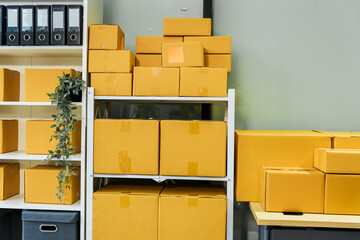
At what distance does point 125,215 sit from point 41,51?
49.9 inches

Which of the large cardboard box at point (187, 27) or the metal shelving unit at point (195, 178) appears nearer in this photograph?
the metal shelving unit at point (195, 178)

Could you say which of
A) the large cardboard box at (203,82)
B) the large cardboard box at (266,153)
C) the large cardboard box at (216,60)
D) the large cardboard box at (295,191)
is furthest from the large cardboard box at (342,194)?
the large cardboard box at (216,60)

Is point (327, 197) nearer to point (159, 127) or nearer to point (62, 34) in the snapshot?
point (159, 127)

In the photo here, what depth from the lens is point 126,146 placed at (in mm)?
1565

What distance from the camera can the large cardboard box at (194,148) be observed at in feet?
5.05

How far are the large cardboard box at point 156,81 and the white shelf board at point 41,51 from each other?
0.46 metres

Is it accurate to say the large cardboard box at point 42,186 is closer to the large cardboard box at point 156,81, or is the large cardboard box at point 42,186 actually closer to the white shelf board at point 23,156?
the white shelf board at point 23,156

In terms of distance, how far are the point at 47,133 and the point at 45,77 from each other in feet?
1.25

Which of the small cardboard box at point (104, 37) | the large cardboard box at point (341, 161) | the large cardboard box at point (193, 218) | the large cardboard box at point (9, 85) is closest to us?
the large cardboard box at point (341, 161)

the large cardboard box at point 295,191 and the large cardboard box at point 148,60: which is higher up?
the large cardboard box at point 148,60

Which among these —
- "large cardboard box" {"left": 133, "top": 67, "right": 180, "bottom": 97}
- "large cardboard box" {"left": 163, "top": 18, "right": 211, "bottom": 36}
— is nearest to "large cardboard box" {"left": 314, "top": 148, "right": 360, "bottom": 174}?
"large cardboard box" {"left": 133, "top": 67, "right": 180, "bottom": 97}

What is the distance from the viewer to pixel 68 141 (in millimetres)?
1638

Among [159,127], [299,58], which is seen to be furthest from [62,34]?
[299,58]

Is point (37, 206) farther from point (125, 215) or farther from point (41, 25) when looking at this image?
point (41, 25)
